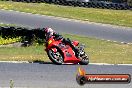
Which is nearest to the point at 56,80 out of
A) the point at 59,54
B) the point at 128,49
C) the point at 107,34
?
the point at 59,54

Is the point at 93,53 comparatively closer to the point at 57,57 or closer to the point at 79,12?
the point at 57,57

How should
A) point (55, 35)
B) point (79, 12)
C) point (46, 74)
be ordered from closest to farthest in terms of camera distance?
1. point (46, 74)
2. point (55, 35)
3. point (79, 12)

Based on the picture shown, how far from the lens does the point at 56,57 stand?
15.2 m

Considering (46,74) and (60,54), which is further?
(60,54)

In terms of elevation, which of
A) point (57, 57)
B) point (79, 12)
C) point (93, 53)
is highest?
point (57, 57)

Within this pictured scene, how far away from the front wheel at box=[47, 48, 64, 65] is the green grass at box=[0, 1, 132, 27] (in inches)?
728

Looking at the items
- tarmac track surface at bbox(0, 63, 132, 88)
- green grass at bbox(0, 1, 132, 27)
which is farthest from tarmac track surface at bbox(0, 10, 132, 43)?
tarmac track surface at bbox(0, 63, 132, 88)

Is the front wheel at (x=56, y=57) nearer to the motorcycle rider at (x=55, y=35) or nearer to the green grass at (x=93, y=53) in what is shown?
the motorcycle rider at (x=55, y=35)

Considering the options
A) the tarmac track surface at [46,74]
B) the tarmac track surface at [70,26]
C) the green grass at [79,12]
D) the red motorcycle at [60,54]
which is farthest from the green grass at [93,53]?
the green grass at [79,12]

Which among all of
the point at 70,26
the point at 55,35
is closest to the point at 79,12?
the point at 70,26

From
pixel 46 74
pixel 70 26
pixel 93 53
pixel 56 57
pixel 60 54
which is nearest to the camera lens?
pixel 46 74

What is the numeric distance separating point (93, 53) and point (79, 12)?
17.9 meters

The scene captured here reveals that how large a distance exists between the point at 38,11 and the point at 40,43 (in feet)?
50.2

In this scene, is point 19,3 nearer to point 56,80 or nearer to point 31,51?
Answer: point 31,51
